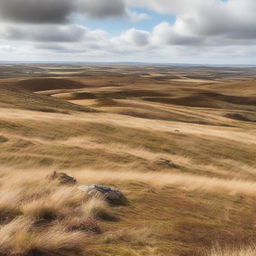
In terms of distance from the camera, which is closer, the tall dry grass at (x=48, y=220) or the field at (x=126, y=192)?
the tall dry grass at (x=48, y=220)

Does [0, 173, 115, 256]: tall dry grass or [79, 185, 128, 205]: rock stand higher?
[0, 173, 115, 256]: tall dry grass

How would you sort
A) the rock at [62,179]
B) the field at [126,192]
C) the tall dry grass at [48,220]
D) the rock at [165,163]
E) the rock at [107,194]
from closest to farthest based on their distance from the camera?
the tall dry grass at [48,220]
the field at [126,192]
the rock at [107,194]
the rock at [62,179]
the rock at [165,163]

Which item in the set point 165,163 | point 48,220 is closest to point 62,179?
point 48,220

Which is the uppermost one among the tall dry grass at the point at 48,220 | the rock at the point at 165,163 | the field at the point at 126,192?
the tall dry grass at the point at 48,220

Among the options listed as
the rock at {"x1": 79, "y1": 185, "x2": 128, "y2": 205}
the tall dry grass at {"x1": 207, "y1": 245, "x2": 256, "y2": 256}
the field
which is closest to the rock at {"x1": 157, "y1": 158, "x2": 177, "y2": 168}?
the field

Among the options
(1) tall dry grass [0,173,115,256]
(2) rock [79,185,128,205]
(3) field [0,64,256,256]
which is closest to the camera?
(1) tall dry grass [0,173,115,256]

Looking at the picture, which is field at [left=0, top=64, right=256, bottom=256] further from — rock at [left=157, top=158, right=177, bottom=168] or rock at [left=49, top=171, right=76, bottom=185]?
rock at [left=49, top=171, right=76, bottom=185]

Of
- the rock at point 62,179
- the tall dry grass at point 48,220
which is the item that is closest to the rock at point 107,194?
the tall dry grass at point 48,220

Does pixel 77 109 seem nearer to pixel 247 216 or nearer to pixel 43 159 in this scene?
pixel 43 159

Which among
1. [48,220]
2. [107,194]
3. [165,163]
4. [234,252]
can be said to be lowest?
[165,163]

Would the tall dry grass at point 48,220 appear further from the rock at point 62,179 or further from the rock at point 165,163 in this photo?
the rock at point 165,163

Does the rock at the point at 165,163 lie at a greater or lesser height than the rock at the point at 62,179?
lesser

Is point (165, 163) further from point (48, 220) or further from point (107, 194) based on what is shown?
point (48, 220)

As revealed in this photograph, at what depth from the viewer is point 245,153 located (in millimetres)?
32594
